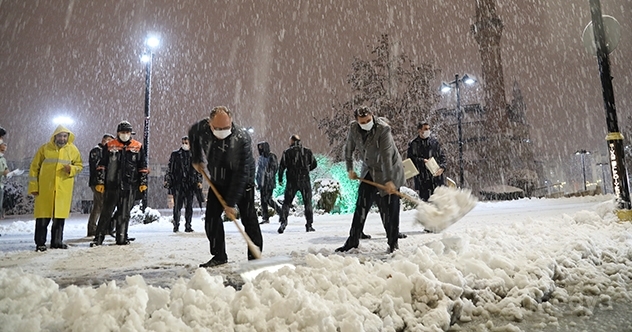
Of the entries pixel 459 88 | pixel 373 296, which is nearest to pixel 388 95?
pixel 459 88

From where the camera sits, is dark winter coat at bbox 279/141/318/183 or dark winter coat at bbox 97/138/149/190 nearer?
dark winter coat at bbox 97/138/149/190

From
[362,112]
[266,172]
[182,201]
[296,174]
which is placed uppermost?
[362,112]

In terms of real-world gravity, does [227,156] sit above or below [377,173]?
above

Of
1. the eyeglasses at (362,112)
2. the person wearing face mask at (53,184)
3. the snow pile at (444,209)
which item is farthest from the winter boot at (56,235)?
the snow pile at (444,209)

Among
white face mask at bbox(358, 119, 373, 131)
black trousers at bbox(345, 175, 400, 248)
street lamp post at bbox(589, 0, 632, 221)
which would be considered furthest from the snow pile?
street lamp post at bbox(589, 0, 632, 221)

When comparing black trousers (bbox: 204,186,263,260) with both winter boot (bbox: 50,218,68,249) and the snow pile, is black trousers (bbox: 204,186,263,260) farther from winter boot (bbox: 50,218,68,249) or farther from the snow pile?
winter boot (bbox: 50,218,68,249)

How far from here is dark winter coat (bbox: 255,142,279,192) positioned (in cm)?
1109

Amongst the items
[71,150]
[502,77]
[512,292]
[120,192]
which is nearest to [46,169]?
[71,150]

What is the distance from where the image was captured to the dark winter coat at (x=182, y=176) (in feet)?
32.0

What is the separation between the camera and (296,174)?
30.7 ft

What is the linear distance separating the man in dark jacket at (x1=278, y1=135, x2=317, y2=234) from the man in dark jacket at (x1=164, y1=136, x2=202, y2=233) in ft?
7.06

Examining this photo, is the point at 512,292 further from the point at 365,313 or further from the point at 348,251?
the point at 348,251

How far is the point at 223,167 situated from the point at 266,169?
652 cm

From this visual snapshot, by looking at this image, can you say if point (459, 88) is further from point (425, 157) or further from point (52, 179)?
point (52, 179)
